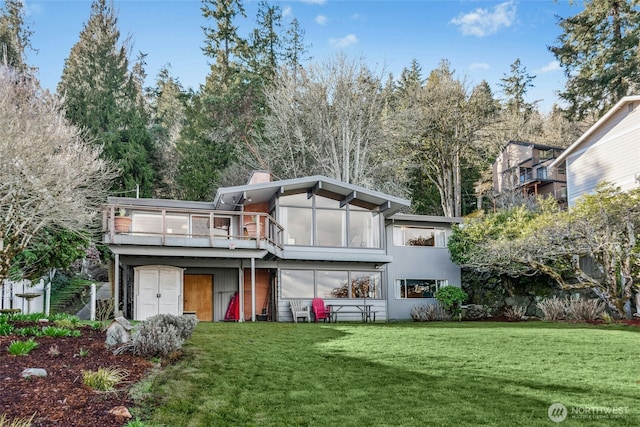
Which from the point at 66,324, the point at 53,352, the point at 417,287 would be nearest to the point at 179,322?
the point at 53,352

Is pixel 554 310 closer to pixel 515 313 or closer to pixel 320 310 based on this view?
pixel 515 313

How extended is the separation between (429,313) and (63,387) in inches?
616

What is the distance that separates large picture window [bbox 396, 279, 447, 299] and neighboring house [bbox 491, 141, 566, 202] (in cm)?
1646

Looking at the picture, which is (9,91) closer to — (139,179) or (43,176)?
(43,176)

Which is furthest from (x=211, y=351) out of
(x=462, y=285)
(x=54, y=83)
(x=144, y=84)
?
(x=144, y=84)

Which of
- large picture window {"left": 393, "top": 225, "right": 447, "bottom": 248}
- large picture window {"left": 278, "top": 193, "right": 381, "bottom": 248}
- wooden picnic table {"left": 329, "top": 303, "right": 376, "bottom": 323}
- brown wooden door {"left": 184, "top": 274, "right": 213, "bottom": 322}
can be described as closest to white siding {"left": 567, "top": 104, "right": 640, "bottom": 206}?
large picture window {"left": 393, "top": 225, "right": 447, "bottom": 248}

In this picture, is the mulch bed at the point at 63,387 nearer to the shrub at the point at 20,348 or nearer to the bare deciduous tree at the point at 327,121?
the shrub at the point at 20,348

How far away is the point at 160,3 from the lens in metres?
22.3

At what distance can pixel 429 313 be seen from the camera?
64.7ft

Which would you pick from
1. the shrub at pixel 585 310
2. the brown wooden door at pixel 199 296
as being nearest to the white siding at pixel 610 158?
the shrub at pixel 585 310

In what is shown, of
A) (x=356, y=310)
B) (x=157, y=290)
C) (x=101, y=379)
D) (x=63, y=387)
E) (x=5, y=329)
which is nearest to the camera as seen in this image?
(x=63, y=387)

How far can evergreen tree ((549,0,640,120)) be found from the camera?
26.0 meters

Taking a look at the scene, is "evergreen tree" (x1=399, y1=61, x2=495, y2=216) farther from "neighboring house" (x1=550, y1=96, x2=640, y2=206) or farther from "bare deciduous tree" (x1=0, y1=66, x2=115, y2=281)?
"bare deciduous tree" (x1=0, y1=66, x2=115, y2=281)

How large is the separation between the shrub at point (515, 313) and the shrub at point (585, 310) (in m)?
2.02
